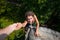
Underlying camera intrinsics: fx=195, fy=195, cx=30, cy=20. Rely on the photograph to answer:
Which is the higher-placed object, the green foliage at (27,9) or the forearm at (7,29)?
the forearm at (7,29)

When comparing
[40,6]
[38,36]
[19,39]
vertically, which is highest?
[40,6]

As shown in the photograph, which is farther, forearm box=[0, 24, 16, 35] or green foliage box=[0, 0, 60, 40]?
green foliage box=[0, 0, 60, 40]

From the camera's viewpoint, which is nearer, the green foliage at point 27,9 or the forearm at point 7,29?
the forearm at point 7,29

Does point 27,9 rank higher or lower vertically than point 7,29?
lower

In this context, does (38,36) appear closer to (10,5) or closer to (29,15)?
(29,15)

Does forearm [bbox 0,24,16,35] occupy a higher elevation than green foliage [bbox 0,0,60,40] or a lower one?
higher

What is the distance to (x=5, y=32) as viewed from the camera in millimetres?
2393

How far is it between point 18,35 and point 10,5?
2.12 metres

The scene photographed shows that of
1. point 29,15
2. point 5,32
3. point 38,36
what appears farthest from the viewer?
point 38,36

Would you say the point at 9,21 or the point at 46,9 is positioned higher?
the point at 46,9

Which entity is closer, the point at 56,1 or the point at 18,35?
the point at 18,35

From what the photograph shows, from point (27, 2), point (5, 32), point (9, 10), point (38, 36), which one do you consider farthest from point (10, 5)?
point (5, 32)

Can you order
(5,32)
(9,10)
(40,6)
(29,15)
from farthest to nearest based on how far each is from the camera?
(9,10)
(40,6)
(29,15)
(5,32)

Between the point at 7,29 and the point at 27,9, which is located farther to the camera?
the point at 27,9
